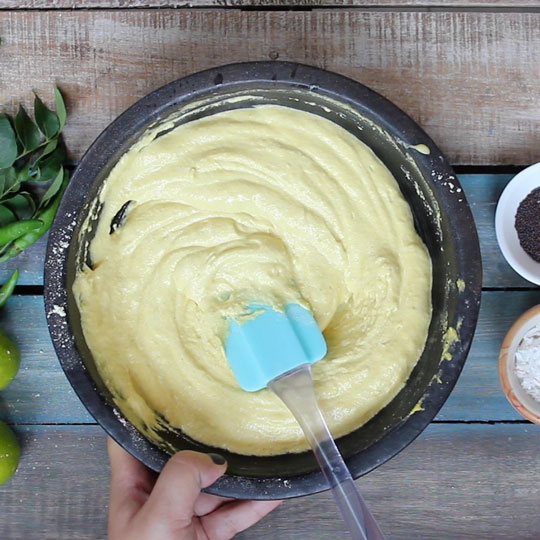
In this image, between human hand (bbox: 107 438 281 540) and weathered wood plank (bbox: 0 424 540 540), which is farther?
weathered wood plank (bbox: 0 424 540 540)

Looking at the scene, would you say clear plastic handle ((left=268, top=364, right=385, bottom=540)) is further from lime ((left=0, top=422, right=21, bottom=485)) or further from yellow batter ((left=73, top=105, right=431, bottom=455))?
lime ((left=0, top=422, right=21, bottom=485))

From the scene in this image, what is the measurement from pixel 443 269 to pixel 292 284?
0.27 metres

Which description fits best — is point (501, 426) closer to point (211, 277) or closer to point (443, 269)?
point (443, 269)

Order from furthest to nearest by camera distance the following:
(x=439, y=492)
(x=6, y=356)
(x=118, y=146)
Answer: (x=439, y=492) < (x=6, y=356) < (x=118, y=146)

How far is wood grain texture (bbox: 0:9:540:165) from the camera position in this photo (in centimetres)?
130

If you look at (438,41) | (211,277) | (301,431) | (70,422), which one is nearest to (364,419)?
(301,431)

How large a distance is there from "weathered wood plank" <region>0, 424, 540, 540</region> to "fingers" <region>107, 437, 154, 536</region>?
12 cm

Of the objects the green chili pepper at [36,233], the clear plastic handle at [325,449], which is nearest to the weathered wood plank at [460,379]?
the green chili pepper at [36,233]

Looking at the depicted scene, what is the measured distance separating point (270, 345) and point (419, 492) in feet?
1.63

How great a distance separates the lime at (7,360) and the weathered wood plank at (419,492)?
0.49 feet

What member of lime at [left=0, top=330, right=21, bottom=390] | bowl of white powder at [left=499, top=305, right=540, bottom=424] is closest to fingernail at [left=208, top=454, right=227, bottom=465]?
lime at [left=0, top=330, right=21, bottom=390]

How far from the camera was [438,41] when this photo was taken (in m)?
1.32

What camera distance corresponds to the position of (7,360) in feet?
4.06

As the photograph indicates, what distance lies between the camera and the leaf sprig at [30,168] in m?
1.25
